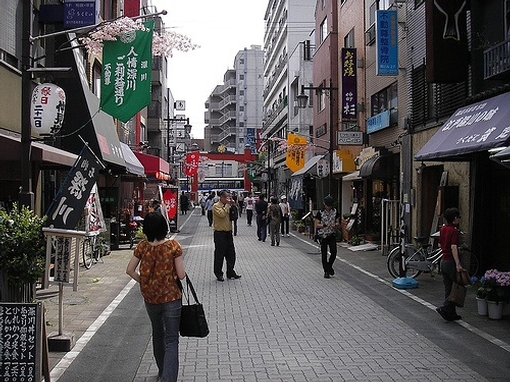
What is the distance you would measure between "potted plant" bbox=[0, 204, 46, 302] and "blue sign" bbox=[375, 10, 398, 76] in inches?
597

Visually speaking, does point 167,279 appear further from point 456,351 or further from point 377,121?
point 377,121

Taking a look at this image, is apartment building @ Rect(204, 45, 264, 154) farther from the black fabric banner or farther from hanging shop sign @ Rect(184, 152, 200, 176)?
the black fabric banner

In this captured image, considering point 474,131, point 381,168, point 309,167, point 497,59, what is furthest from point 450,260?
point 309,167

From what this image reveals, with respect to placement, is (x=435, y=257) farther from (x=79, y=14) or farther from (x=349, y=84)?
(x=349, y=84)

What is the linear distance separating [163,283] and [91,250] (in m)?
10.7

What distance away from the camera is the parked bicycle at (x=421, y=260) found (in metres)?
12.4

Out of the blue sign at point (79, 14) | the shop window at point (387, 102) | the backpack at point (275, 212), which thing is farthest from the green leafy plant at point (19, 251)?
the backpack at point (275, 212)

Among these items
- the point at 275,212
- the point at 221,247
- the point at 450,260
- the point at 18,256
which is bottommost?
the point at 221,247

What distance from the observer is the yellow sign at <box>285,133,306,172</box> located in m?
33.1

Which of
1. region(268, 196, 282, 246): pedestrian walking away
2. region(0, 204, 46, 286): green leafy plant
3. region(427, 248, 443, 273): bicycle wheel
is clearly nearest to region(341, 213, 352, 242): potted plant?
region(268, 196, 282, 246): pedestrian walking away

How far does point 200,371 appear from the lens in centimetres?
662

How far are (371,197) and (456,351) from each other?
55.1 ft

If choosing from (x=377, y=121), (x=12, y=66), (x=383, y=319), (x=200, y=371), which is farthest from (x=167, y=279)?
(x=377, y=121)

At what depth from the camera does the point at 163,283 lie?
5738 millimetres
